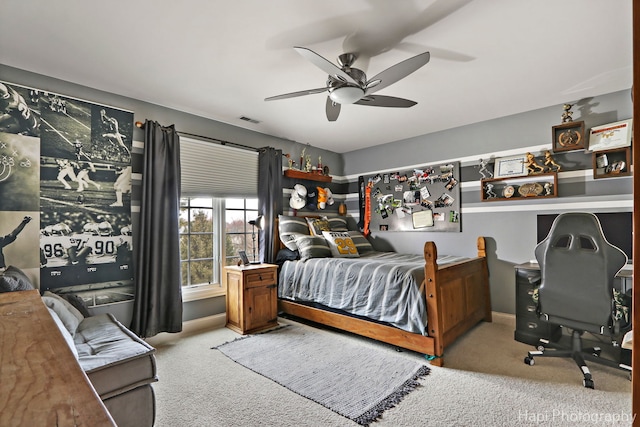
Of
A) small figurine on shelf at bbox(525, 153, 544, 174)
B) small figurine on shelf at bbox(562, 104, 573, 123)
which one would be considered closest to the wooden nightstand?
small figurine on shelf at bbox(525, 153, 544, 174)

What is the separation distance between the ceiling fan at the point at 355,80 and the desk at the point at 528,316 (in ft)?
6.61

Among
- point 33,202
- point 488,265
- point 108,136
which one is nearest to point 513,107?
point 488,265

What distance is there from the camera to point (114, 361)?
163cm

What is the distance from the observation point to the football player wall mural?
240 centimetres

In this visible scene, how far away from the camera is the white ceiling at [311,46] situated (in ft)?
5.98

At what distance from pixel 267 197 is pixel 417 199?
79.9 inches

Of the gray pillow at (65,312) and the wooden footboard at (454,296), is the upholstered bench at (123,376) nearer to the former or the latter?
the gray pillow at (65,312)

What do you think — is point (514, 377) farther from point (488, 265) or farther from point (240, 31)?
point (240, 31)

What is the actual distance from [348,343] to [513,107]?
9.76ft

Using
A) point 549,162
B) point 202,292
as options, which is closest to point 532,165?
Result: point 549,162

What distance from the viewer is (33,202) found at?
246 cm

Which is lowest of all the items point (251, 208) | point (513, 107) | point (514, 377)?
point (514, 377)

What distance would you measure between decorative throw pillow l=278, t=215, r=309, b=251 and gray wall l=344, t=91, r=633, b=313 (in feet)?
4.62

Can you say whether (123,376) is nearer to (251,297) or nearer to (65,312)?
(65,312)
